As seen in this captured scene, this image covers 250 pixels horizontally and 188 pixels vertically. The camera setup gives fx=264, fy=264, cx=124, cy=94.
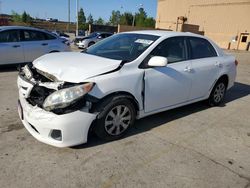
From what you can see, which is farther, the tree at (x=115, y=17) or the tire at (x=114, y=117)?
the tree at (x=115, y=17)

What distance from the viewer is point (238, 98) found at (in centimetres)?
692

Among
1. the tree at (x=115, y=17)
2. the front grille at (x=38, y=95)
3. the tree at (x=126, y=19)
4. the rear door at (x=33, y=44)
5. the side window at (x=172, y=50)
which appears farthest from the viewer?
the tree at (x=115, y=17)

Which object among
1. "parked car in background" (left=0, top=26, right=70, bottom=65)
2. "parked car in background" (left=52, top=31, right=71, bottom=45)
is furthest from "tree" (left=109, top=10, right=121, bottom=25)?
"parked car in background" (left=0, top=26, right=70, bottom=65)

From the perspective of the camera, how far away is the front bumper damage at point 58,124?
10.7 ft

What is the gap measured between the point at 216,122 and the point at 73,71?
9.66ft

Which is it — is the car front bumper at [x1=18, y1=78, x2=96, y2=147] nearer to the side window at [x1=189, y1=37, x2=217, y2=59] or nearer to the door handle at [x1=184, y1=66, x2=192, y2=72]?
the door handle at [x1=184, y1=66, x2=192, y2=72]

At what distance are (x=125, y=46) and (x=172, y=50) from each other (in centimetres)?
82

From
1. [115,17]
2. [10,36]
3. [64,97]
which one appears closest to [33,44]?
[10,36]

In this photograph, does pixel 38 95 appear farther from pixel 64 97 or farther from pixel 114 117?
pixel 114 117

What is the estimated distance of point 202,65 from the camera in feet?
16.6

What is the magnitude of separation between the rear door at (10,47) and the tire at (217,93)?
6.11 m

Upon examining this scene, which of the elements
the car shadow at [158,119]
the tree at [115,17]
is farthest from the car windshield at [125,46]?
the tree at [115,17]

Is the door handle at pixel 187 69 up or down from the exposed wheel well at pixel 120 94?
up

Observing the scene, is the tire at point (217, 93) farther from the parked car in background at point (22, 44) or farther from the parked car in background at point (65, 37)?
the parked car in background at point (65, 37)
